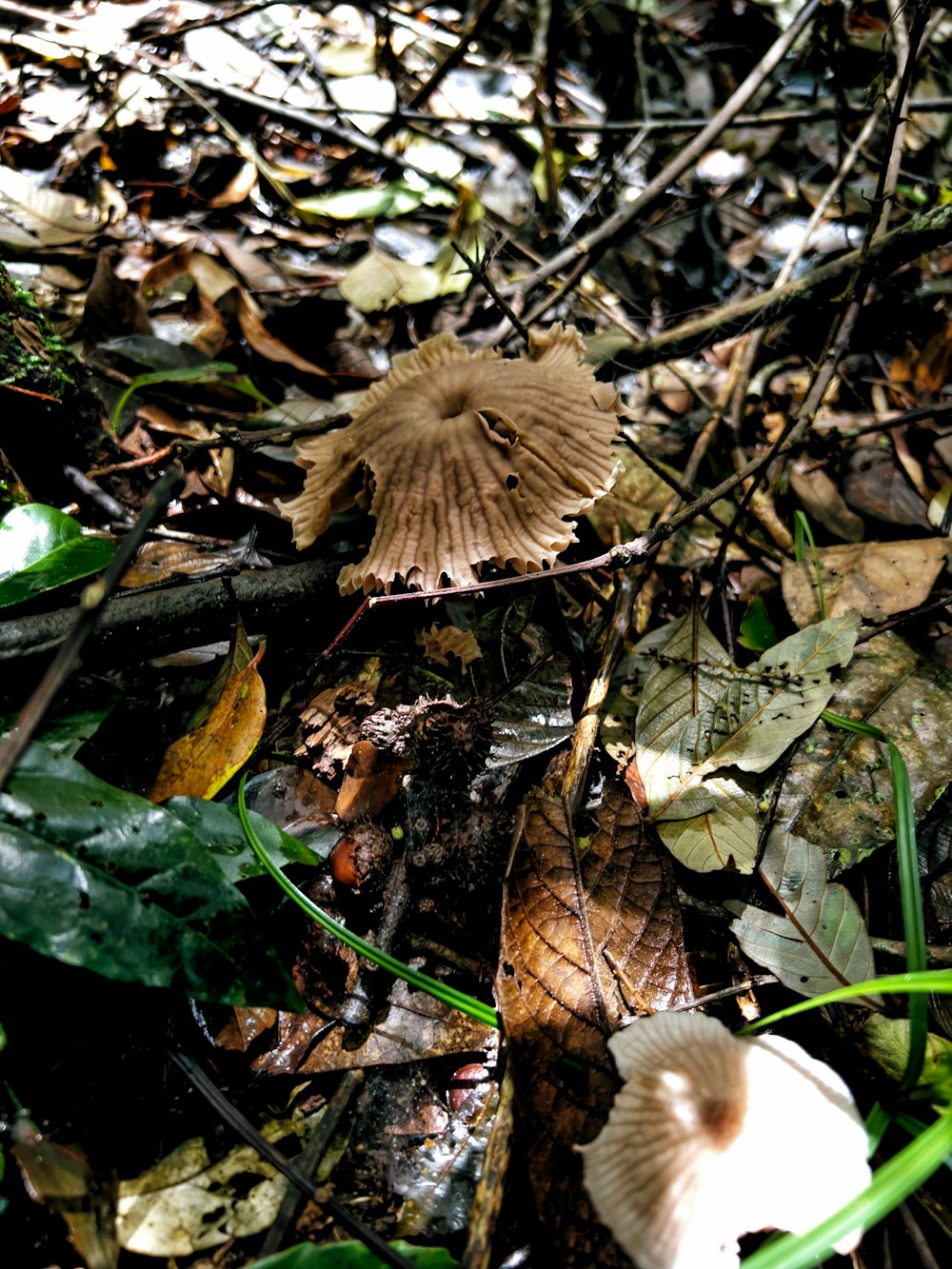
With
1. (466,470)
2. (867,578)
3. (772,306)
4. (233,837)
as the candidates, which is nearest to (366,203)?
(772,306)

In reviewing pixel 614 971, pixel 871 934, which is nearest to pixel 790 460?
pixel 871 934

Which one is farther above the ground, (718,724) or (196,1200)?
(718,724)

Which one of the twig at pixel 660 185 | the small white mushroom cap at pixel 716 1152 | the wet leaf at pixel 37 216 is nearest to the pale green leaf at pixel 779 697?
the small white mushroom cap at pixel 716 1152

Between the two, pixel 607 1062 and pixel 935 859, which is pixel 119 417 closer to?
pixel 607 1062

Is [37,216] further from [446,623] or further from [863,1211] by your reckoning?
[863,1211]

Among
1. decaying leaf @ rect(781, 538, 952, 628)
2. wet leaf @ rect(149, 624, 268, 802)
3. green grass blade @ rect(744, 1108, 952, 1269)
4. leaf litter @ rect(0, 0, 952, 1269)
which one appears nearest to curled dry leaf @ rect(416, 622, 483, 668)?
leaf litter @ rect(0, 0, 952, 1269)

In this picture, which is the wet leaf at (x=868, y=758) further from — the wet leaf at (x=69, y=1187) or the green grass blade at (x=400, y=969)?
the wet leaf at (x=69, y=1187)
